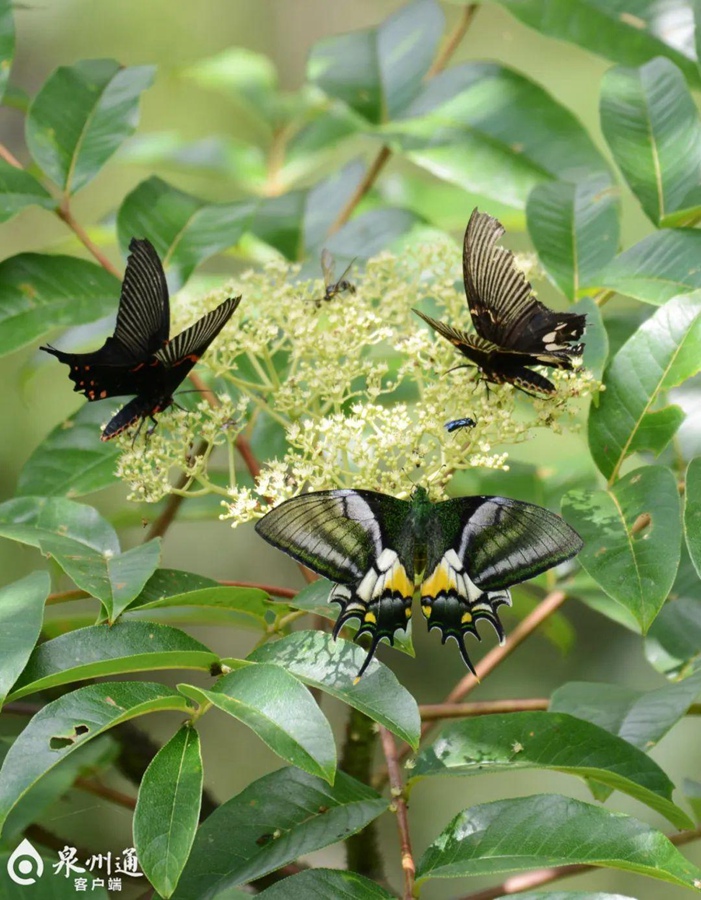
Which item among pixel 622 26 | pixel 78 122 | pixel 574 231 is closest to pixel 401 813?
pixel 574 231

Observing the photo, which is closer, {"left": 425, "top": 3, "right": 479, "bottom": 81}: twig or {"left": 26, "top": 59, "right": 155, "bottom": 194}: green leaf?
{"left": 26, "top": 59, "right": 155, "bottom": 194}: green leaf

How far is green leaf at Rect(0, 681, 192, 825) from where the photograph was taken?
110cm

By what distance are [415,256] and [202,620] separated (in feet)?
2.50

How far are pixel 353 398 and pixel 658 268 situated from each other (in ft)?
1.78

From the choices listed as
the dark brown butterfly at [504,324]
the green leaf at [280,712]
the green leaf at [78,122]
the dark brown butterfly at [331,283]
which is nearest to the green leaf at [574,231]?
the dark brown butterfly at [504,324]

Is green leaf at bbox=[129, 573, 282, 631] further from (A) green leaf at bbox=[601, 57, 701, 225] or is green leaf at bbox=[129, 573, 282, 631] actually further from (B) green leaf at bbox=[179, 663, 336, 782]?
(A) green leaf at bbox=[601, 57, 701, 225]

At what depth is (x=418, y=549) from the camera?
56.0 inches

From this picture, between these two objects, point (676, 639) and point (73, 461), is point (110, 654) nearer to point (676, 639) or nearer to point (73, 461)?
point (73, 461)

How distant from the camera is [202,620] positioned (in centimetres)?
185

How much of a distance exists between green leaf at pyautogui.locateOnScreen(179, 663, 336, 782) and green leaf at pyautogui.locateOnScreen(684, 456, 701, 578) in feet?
1.62

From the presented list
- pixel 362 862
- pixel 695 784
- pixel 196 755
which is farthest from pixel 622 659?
pixel 196 755

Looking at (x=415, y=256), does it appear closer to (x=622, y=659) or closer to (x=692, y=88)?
(x=692, y=88)

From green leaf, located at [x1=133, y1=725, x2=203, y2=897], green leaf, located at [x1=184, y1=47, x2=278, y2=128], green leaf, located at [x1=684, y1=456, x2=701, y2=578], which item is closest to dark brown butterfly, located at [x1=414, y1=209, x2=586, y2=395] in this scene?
green leaf, located at [x1=684, y1=456, x2=701, y2=578]

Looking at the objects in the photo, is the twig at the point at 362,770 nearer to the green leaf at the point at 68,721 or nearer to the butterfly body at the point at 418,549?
the butterfly body at the point at 418,549
